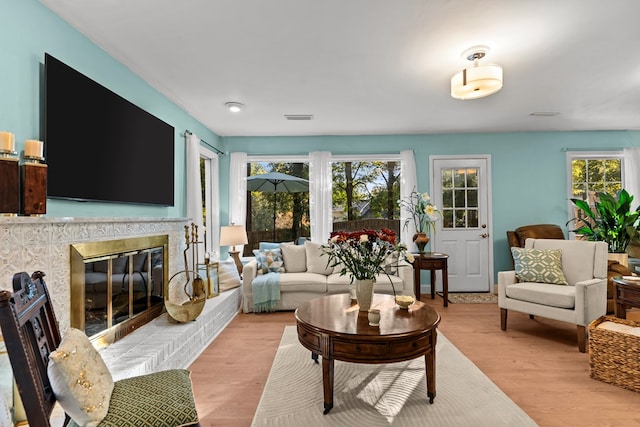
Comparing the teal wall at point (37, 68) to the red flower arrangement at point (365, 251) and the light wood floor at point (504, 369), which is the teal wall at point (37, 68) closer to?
the light wood floor at point (504, 369)

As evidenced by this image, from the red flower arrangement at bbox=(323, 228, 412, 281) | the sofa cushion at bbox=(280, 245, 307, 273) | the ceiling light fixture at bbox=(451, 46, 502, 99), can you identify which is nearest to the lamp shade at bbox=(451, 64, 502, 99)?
the ceiling light fixture at bbox=(451, 46, 502, 99)

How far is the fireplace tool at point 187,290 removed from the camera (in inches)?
112

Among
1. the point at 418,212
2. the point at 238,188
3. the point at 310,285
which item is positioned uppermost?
the point at 238,188

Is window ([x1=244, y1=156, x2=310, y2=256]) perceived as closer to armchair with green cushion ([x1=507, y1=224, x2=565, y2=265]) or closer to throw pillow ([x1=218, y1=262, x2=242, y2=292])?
throw pillow ([x1=218, y1=262, x2=242, y2=292])

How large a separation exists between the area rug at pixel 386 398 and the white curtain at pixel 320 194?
8.68ft

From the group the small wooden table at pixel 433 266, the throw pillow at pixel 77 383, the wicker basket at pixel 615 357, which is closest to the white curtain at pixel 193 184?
the throw pillow at pixel 77 383

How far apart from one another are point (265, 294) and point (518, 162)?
4342 millimetres

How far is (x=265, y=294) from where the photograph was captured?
4148mm

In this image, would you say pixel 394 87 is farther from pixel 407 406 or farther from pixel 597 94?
pixel 407 406

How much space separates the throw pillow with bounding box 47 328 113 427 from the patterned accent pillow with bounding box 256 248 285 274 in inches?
122

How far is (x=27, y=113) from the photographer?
1879mm

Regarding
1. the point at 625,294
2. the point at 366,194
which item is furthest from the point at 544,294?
the point at 366,194

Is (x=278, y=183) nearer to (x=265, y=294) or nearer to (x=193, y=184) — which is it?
(x=193, y=184)

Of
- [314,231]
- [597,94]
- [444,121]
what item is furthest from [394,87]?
[314,231]
